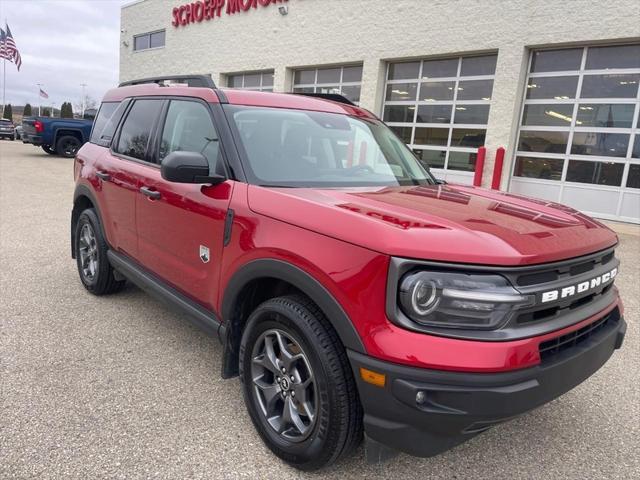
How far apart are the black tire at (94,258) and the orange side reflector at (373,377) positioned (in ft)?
10.1

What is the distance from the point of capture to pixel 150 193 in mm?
3293

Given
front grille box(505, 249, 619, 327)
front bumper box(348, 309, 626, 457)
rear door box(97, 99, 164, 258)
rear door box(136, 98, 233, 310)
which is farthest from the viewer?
rear door box(97, 99, 164, 258)

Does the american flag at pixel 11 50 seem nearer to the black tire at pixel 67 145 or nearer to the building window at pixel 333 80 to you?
the black tire at pixel 67 145

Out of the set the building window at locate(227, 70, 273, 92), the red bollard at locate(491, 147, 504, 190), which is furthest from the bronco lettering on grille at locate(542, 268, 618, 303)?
the building window at locate(227, 70, 273, 92)

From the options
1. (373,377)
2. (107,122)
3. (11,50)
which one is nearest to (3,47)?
(11,50)

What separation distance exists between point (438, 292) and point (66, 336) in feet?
9.84

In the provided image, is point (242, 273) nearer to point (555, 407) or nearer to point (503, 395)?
point (503, 395)

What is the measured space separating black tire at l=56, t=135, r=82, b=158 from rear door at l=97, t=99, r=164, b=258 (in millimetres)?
17797

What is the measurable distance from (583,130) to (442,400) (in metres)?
10.7

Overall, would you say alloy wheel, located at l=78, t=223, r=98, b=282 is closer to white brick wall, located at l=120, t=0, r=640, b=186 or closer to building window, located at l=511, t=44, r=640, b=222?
white brick wall, located at l=120, t=0, r=640, b=186

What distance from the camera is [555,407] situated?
3.01 m

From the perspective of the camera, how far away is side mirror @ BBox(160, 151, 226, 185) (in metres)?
2.54

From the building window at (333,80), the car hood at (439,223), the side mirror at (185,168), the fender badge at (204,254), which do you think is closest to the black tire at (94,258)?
the fender badge at (204,254)

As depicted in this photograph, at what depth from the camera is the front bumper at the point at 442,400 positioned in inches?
70.0
